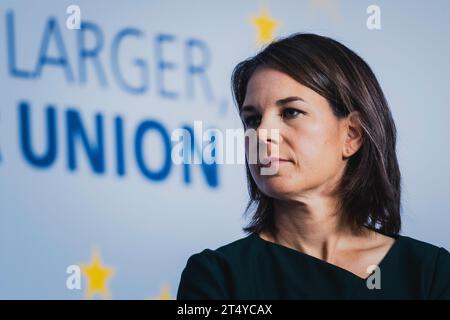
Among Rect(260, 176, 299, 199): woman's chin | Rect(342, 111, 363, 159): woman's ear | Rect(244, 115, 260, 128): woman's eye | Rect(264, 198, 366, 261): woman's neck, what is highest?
Rect(244, 115, 260, 128): woman's eye

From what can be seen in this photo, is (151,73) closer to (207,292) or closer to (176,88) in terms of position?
(176,88)

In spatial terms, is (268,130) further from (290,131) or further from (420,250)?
(420,250)

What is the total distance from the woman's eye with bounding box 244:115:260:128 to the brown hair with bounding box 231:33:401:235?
0.35 ft

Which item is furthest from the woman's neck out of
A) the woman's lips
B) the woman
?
the woman's lips

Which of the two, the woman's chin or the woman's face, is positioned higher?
the woman's face

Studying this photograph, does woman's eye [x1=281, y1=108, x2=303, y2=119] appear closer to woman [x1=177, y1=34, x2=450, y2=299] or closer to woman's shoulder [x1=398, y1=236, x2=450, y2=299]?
woman [x1=177, y1=34, x2=450, y2=299]

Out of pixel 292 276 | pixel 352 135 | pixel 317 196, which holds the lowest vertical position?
pixel 292 276

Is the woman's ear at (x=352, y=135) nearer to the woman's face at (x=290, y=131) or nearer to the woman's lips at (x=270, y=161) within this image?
the woman's face at (x=290, y=131)

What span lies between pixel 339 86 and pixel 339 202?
252 mm

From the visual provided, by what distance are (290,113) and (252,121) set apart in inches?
3.3

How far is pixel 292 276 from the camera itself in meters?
1.28

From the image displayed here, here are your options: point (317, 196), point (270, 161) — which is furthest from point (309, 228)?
point (270, 161)

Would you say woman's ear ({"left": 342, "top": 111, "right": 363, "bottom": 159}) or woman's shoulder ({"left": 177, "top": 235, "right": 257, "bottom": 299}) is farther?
woman's ear ({"left": 342, "top": 111, "right": 363, "bottom": 159})

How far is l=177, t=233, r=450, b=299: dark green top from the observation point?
1.26m
